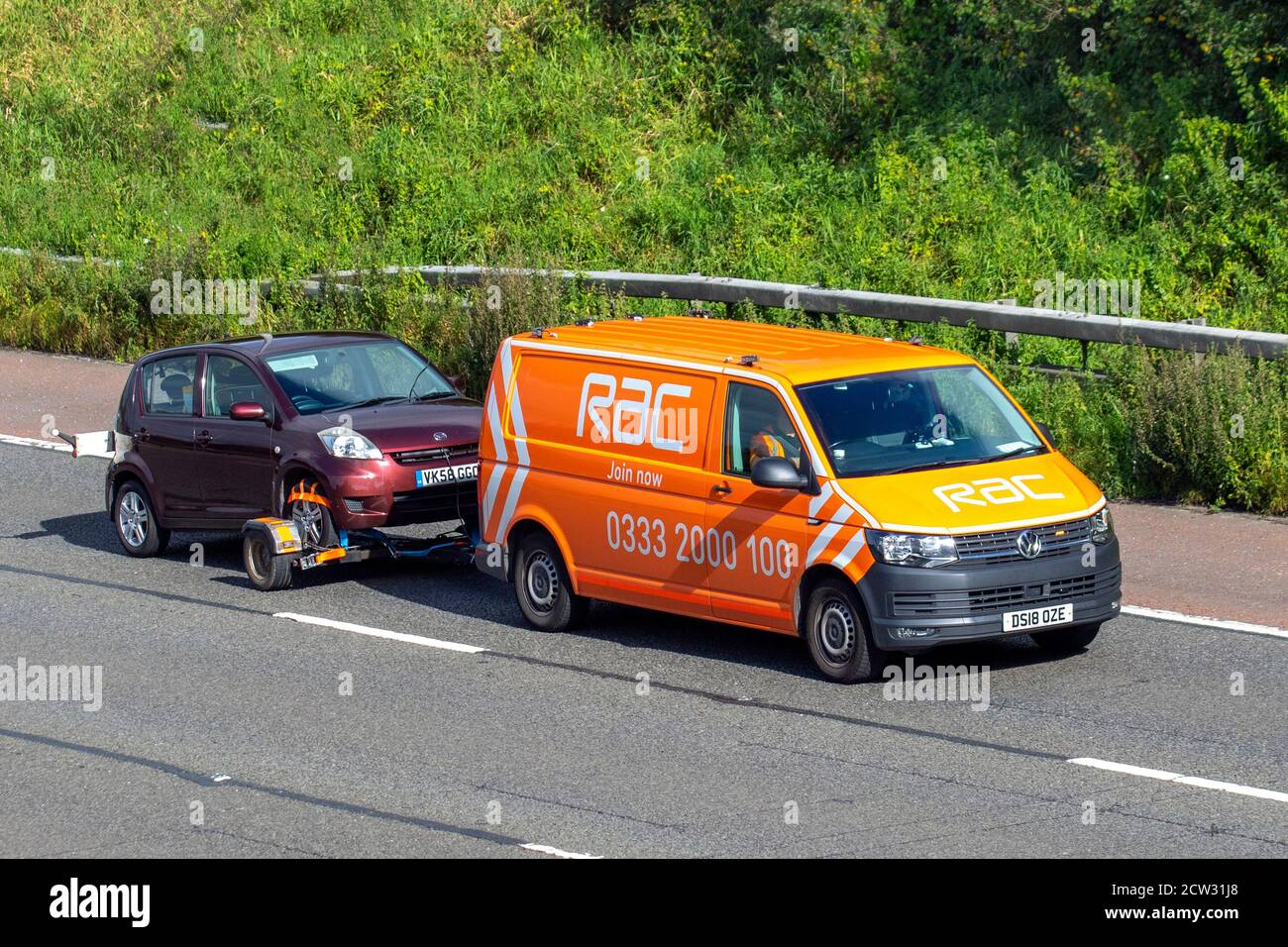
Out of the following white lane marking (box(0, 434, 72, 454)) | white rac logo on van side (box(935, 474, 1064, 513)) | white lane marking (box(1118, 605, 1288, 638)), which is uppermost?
white rac logo on van side (box(935, 474, 1064, 513))

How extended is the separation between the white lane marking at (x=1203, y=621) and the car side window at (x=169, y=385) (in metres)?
7.43

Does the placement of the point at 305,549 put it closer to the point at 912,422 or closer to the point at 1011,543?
the point at 912,422

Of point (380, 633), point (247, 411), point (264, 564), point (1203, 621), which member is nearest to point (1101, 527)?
point (1203, 621)

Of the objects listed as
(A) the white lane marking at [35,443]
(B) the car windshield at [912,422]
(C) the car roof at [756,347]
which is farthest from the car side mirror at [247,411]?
(A) the white lane marking at [35,443]

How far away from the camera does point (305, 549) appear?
1394cm

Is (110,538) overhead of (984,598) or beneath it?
beneath

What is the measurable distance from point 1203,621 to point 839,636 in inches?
107

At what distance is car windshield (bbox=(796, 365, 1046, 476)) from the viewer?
1125 centimetres

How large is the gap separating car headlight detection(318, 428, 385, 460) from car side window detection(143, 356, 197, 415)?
1813mm

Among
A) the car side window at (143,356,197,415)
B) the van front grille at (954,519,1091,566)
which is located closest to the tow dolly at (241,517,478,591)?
the car side window at (143,356,197,415)

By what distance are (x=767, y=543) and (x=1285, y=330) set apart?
23.2ft

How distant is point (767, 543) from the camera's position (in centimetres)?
1121

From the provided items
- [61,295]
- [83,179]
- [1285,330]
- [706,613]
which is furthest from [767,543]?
[83,179]

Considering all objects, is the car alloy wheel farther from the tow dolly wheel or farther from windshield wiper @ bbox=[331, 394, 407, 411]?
windshield wiper @ bbox=[331, 394, 407, 411]
